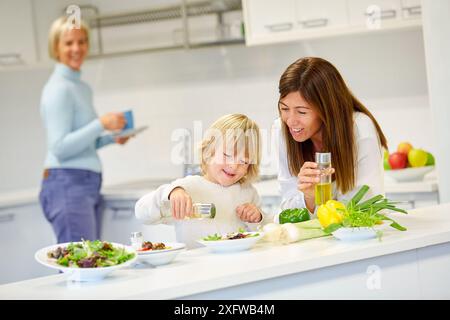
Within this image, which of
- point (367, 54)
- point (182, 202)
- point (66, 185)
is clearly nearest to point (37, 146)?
point (66, 185)

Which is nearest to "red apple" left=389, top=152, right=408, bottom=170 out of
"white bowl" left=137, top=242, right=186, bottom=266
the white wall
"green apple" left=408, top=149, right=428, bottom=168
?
"green apple" left=408, top=149, right=428, bottom=168

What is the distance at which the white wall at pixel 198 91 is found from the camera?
3.64 m

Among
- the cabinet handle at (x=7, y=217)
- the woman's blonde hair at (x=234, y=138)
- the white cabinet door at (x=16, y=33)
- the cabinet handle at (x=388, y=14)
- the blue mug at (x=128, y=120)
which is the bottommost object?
the cabinet handle at (x=7, y=217)

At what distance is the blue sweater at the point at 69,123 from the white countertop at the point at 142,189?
22 cm

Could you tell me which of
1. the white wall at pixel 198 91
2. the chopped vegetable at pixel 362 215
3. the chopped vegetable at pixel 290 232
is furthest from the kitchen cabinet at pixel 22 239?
the chopped vegetable at pixel 362 215

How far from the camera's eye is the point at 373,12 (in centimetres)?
331

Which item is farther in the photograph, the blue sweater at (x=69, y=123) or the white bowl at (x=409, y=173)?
the blue sweater at (x=69, y=123)

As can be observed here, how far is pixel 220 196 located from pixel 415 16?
1.42m

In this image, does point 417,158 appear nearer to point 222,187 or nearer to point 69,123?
point 222,187

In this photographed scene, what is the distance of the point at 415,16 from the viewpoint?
3248 mm

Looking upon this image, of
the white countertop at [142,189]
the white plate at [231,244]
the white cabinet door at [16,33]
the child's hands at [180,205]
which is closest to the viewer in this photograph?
the white plate at [231,244]

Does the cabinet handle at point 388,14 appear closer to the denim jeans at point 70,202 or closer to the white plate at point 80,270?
the denim jeans at point 70,202

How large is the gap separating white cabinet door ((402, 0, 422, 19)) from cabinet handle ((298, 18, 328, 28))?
Answer: 344 millimetres
